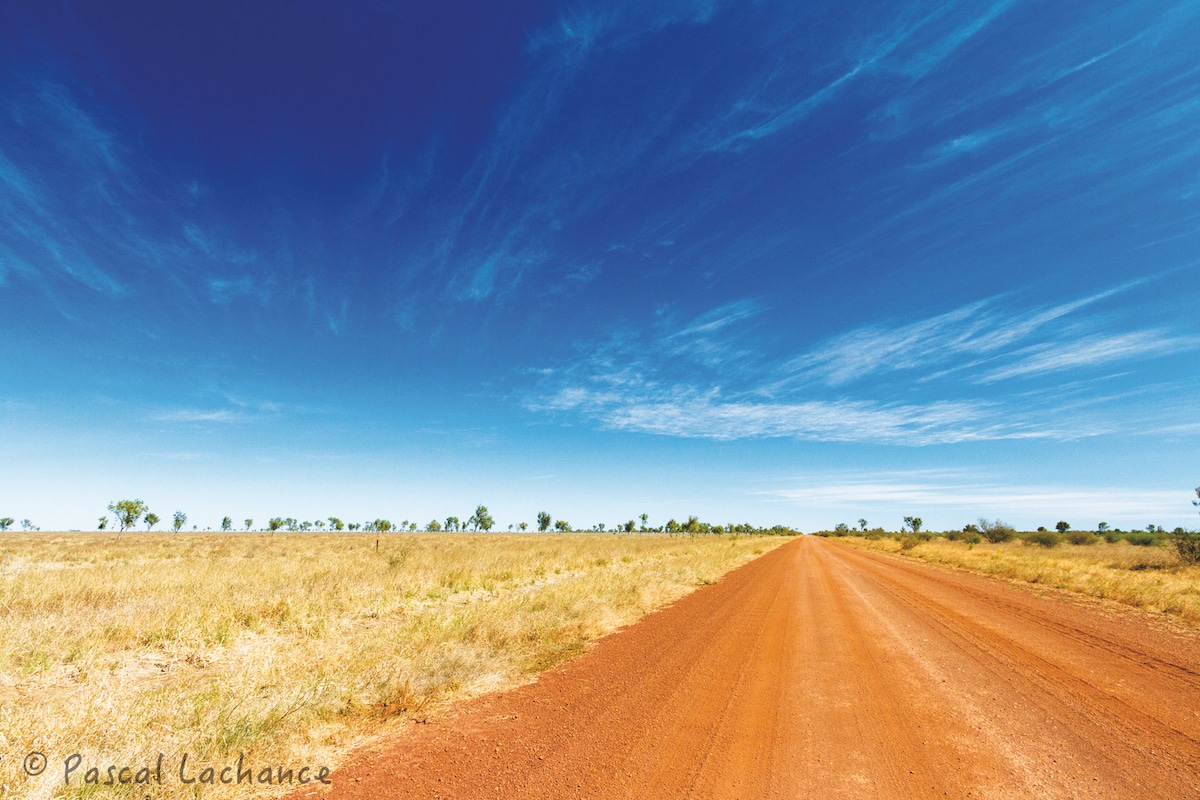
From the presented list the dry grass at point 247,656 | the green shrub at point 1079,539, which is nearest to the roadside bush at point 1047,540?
the green shrub at point 1079,539

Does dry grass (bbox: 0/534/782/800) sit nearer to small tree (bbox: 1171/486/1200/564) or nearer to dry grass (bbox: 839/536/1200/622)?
dry grass (bbox: 839/536/1200/622)

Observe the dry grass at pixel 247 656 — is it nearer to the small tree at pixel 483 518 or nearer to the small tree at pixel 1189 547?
the small tree at pixel 1189 547

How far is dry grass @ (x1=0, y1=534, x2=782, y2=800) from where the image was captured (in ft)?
14.5

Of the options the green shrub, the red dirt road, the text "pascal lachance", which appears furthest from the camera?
the green shrub

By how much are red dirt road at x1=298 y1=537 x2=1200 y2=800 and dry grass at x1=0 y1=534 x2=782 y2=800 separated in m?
0.78

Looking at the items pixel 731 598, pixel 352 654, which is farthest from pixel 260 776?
pixel 731 598

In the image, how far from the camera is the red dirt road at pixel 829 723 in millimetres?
4094

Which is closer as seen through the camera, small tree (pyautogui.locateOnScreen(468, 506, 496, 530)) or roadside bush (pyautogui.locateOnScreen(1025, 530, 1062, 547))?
roadside bush (pyautogui.locateOnScreen(1025, 530, 1062, 547))

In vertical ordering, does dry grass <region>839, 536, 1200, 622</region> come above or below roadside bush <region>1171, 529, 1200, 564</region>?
below

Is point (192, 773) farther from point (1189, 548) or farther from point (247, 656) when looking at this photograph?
point (1189, 548)

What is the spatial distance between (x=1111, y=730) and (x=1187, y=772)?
2.95 feet

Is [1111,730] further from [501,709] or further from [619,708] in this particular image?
[501,709]

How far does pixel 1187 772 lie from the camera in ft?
14.1

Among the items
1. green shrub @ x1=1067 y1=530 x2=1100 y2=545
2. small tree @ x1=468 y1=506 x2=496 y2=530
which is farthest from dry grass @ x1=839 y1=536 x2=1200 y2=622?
small tree @ x1=468 y1=506 x2=496 y2=530
